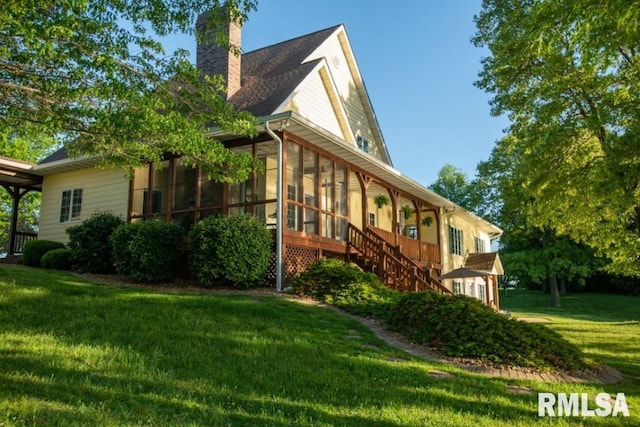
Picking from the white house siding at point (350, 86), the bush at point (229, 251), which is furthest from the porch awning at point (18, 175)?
the white house siding at point (350, 86)

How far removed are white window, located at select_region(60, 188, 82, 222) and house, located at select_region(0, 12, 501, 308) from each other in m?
0.04

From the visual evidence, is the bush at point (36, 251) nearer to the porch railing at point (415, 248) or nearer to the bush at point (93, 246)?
the bush at point (93, 246)

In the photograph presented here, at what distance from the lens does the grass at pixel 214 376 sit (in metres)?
4.08

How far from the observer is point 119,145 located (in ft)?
27.4

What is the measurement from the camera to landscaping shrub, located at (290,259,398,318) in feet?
33.6

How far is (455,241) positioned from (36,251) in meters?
18.5

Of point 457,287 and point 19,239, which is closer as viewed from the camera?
point 19,239

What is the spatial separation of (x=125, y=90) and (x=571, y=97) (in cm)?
1103

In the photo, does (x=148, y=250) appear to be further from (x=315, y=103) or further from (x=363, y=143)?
(x=363, y=143)

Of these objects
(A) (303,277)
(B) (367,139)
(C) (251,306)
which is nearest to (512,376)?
(C) (251,306)

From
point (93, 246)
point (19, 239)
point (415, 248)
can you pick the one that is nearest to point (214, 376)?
point (93, 246)

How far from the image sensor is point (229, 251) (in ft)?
37.5

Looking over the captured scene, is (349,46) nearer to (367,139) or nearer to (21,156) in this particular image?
(367,139)

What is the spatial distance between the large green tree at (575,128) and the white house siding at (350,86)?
529 cm
